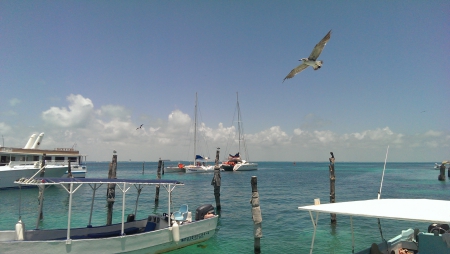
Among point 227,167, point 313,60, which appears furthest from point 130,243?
point 227,167

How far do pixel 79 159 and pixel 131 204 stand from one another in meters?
30.7

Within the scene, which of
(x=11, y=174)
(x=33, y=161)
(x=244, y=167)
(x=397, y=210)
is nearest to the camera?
(x=397, y=210)

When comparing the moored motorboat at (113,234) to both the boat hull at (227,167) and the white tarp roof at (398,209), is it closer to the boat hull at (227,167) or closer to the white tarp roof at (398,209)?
the white tarp roof at (398,209)

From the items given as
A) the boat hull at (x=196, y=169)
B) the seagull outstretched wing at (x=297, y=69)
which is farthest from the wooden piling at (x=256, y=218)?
the boat hull at (x=196, y=169)

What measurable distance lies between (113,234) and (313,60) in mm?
12180

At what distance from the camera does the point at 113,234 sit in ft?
43.4

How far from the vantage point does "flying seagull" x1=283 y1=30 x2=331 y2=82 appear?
41.4 ft

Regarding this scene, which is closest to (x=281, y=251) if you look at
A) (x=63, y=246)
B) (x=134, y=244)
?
(x=134, y=244)

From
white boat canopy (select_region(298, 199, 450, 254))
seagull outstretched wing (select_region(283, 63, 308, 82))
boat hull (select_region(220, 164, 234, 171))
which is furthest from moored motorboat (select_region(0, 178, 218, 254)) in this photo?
boat hull (select_region(220, 164, 234, 171))

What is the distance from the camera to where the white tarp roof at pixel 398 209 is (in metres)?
7.09

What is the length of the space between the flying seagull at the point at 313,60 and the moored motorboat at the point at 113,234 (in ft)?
26.6

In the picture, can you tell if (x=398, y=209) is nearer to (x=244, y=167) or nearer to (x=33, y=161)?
(x=33, y=161)

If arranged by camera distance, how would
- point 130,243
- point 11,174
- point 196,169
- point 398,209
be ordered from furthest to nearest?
point 196,169
point 11,174
point 130,243
point 398,209

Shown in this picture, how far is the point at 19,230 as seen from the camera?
437 inches
